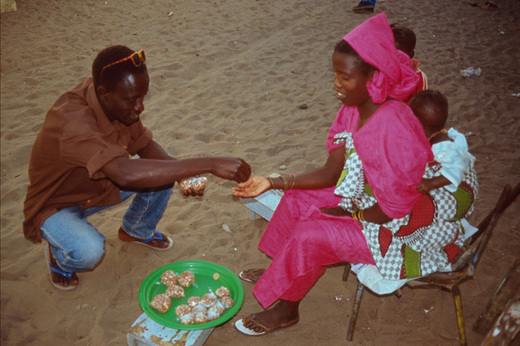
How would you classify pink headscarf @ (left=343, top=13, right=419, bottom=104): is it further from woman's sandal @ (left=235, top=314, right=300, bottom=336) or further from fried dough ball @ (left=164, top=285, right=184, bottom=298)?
fried dough ball @ (left=164, top=285, right=184, bottom=298)

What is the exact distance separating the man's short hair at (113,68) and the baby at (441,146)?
1.64 metres

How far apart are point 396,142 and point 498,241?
200 cm

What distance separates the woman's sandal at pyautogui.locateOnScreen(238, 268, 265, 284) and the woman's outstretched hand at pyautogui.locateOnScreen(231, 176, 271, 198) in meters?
0.69

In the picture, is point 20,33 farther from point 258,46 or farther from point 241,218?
A: point 241,218

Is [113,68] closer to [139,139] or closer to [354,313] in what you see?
[139,139]

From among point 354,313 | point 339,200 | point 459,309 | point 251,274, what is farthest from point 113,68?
point 459,309

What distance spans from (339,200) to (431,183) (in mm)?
609

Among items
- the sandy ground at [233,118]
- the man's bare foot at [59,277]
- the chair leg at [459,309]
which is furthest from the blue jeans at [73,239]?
the chair leg at [459,309]

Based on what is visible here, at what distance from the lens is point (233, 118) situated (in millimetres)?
4957

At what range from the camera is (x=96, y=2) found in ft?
26.2

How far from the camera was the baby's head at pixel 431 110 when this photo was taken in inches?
103

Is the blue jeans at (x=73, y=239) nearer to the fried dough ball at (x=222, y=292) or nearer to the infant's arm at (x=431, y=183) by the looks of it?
the fried dough ball at (x=222, y=292)

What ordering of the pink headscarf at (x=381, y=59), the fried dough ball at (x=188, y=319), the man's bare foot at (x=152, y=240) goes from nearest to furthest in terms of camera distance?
the pink headscarf at (x=381, y=59) → the fried dough ball at (x=188, y=319) → the man's bare foot at (x=152, y=240)

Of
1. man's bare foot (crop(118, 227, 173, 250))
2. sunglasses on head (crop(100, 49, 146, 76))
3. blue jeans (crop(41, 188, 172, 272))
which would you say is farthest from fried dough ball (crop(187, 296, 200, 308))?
sunglasses on head (crop(100, 49, 146, 76))
